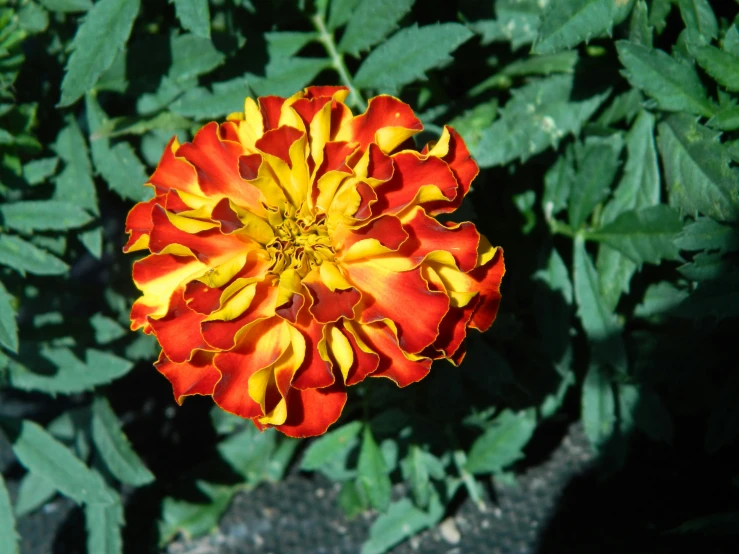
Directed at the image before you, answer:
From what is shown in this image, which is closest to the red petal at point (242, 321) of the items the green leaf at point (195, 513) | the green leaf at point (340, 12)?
the green leaf at point (340, 12)

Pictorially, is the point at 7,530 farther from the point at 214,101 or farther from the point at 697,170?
the point at 697,170

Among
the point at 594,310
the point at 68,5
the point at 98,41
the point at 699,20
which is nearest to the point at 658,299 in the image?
the point at 594,310

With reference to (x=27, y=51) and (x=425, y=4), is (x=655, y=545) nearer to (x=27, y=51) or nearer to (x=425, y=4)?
(x=425, y=4)

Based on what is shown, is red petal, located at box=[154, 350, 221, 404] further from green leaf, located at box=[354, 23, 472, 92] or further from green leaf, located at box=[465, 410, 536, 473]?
green leaf, located at box=[465, 410, 536, 473]

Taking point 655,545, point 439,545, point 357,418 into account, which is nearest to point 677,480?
point 655,545

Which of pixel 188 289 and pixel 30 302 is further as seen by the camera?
pixel 30 302

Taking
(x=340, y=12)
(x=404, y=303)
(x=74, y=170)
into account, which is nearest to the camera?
(x=404, y=303)

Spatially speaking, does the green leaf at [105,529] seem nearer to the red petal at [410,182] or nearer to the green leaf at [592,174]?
the red petal at [410,182]
